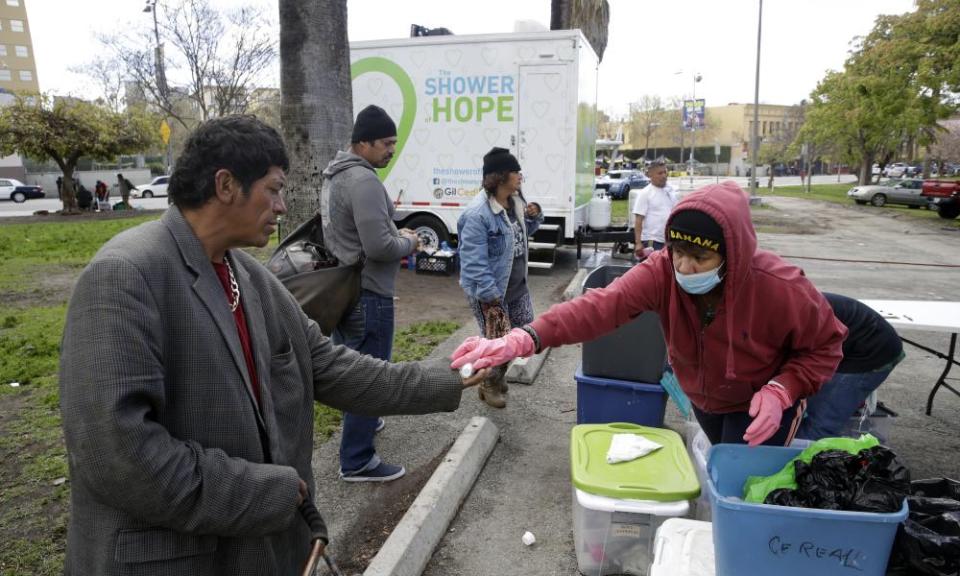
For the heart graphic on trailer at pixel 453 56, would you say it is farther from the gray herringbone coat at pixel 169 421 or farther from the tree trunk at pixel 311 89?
the gray herringbone coat at pixel 169 421

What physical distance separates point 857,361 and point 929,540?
167cm

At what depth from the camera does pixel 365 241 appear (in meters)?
3.45

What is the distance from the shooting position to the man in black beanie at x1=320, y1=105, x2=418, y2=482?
135 inches

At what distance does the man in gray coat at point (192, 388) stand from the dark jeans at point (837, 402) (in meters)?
2.91

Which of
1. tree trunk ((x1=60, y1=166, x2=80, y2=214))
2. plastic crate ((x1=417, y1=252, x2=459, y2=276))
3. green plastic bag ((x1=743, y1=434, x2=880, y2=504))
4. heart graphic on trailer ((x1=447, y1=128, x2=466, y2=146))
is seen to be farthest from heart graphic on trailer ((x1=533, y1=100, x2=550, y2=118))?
tree trunk ((x1=60, y1=166, x2=80, y2=214))

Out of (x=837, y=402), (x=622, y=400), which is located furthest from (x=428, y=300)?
(x=837, y=402)

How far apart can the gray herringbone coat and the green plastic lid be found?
1.50 m

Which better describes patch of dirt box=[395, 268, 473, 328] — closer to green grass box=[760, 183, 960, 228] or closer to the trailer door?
the trailer door

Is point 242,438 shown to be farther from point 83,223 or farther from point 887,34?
point 887,34

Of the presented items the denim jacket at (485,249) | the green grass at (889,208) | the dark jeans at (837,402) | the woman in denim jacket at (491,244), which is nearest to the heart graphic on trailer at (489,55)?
the woman in denim jacket at (491,244)

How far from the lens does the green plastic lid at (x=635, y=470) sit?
2711 mm

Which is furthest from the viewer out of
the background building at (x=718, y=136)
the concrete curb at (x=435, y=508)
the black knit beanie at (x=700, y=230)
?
the background building at (x=718, y=136)

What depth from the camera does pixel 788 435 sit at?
268 centimetres

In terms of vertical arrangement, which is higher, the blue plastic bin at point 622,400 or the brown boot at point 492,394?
the blue plastic bin at point 622,400
